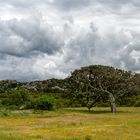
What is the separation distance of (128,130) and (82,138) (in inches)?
296

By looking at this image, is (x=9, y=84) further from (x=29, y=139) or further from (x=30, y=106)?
(x=29, y=139)

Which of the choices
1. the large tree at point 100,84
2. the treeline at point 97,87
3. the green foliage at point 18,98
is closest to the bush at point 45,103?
the treeline at point 97,87

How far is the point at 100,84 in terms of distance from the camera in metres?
80.6

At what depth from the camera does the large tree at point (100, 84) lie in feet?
262

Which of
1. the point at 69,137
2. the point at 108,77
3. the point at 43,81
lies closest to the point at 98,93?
the point at 108,77

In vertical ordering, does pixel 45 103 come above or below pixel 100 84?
below

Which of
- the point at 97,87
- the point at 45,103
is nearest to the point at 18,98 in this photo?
the point at 45,103

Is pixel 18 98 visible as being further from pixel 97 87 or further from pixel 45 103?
pixel 97 87

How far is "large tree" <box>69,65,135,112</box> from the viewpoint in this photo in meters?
80.0

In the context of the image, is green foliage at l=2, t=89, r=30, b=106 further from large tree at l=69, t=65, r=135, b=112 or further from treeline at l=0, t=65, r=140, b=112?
large tree at l=69, t=65, r=135, b=112

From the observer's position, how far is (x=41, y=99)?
8106cm

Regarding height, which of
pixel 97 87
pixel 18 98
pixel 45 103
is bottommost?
pixel 45 103

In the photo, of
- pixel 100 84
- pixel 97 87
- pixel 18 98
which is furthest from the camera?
pixel 18 98

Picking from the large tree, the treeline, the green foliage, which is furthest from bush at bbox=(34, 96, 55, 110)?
the green foliage
